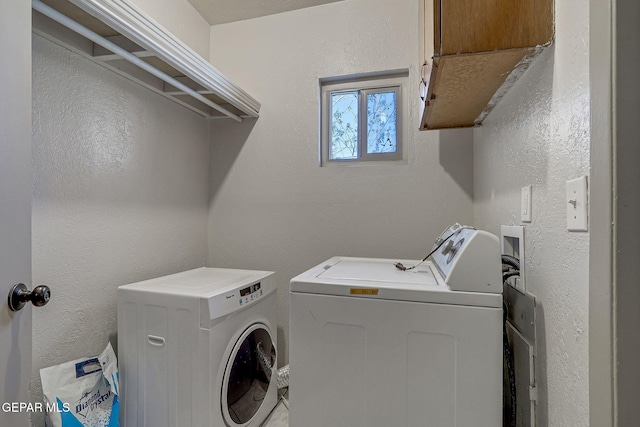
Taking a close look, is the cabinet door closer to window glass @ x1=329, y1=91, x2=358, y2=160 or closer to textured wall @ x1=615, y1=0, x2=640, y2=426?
textured wall @ x1=615, y1=0, x2=640, y2=426

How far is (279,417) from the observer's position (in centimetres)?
189

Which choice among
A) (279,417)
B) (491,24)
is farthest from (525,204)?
(279,417)

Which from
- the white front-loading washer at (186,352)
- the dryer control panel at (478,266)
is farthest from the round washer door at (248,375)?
the dryer control panel at (478,266)

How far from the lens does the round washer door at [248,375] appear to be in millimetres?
1514

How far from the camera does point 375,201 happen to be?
7.01 ft

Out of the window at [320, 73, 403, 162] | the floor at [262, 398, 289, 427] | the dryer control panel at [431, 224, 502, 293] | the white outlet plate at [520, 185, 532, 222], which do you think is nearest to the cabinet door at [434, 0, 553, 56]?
the white outlet plate at [520, 185, 532, 222]

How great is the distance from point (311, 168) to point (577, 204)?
67.8 inches

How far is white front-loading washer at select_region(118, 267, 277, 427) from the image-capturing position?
54.4 inches

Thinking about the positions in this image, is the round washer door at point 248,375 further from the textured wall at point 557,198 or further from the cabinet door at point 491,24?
the cabinet door at point 491,24

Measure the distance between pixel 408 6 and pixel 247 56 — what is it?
48.9 inches

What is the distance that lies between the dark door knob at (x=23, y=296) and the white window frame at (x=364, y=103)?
171 cm

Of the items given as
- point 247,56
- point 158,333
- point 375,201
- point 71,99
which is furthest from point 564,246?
point 247,56

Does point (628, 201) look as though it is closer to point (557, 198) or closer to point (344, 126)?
point (557, 198)

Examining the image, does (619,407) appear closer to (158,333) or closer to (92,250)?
(158,333)
